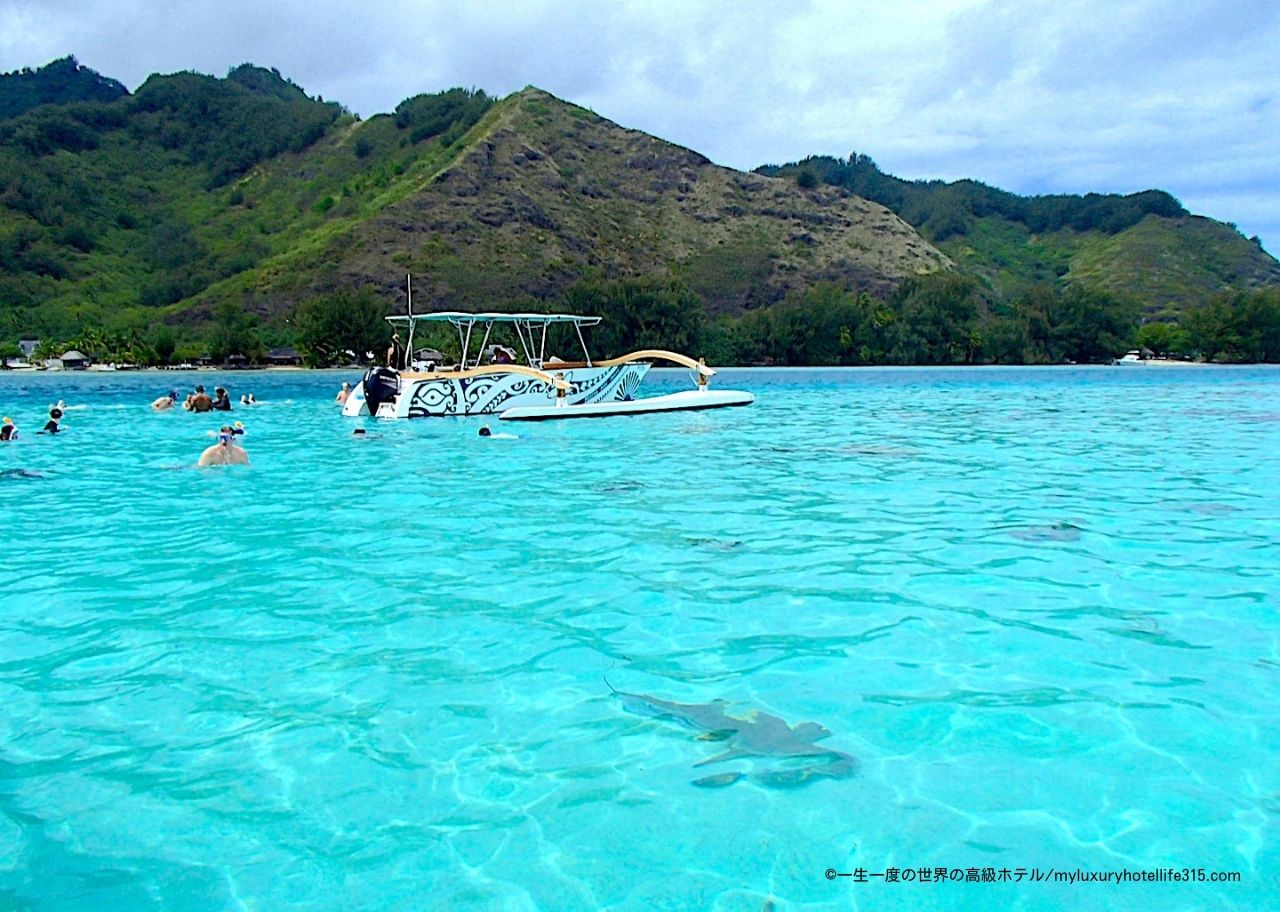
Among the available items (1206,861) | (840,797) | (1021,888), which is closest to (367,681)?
(840,797)

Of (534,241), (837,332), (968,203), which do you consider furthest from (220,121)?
(968,203)

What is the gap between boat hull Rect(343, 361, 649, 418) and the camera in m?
25.5

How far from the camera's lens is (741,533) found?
30.2 feet

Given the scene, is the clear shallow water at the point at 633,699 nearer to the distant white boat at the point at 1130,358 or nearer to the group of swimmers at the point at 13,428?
the group of swimmers at the point at 13,428

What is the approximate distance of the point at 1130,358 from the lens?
269 ft

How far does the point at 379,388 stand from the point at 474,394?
270 centimetres

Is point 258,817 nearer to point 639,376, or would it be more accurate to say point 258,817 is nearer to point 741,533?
point 741,533

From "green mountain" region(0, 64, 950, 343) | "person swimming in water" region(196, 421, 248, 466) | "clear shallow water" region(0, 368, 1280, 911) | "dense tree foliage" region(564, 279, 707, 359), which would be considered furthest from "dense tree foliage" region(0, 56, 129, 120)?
"clear shallow water" region(0, 368, 1280, 911)

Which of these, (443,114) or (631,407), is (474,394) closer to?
(631,407)

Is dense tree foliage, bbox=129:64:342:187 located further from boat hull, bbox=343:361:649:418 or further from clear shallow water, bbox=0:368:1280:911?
clear shallow water, bbox=0:368:1280:911

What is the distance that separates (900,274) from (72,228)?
89.6 meters

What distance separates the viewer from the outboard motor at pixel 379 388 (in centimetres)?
2583

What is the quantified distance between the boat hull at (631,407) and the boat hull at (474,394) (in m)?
0.38

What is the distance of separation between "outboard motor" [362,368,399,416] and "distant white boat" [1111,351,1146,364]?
70.3 metres
